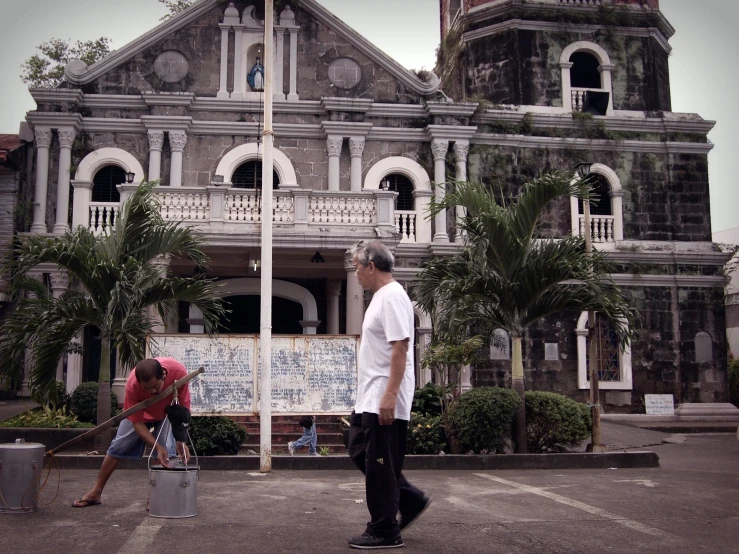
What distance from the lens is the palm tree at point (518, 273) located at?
11.5 m

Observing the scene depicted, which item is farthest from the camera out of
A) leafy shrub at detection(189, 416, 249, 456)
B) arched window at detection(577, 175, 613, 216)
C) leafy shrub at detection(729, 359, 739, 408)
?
leafy shrub at detection(729, 359, 739, 408)

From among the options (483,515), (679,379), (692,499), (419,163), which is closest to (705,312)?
(679,379)

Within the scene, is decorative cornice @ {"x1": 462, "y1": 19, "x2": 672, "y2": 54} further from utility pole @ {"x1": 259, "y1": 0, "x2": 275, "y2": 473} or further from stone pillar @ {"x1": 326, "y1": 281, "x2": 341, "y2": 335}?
utility pole @ {"x1": 259, "y1": 0, "x2": 275, "y2": 473}

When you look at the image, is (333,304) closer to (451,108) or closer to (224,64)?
(451,108)

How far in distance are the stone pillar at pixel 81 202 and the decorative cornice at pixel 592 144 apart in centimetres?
916

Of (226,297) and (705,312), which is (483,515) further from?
(705,312)

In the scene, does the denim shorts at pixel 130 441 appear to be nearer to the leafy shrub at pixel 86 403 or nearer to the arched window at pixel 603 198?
the leafy shrub at pixel 86 403

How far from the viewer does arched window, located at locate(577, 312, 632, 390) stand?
19.2 metres

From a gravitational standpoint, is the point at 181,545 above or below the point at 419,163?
below

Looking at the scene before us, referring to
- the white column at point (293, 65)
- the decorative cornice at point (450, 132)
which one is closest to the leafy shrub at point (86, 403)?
the white column at point (293, 65)

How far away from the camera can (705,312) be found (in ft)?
65.9

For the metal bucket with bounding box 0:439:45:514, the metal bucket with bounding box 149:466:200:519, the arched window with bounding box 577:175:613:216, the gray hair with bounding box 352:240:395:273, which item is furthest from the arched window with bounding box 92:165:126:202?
the gray hair with bounding box 352:240:395:273

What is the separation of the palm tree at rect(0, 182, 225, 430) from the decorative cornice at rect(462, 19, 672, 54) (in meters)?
12.0

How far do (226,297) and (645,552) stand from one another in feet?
49.5
